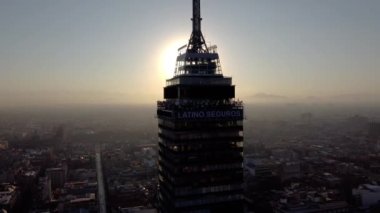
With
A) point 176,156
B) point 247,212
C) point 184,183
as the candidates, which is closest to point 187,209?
point 184,183

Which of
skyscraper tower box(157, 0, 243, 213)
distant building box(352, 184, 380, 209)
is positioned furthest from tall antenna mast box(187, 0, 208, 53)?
distant building box(352, 184, 380, 209)

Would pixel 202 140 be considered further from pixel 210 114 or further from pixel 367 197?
pixel 367 197

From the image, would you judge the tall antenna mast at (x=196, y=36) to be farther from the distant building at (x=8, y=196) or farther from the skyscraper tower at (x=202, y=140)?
the distant building at (x=8, y=196)

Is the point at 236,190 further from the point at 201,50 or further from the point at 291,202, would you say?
the point at 291,202

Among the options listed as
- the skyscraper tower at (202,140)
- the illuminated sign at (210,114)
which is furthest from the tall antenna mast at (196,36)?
the illuminated sign at (210,114)

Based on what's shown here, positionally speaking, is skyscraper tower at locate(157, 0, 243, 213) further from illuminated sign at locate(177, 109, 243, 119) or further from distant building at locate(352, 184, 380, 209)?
distant building at locate(352, 184, 380, 209)

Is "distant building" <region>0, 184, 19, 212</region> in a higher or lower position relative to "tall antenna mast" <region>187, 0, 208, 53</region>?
lower
